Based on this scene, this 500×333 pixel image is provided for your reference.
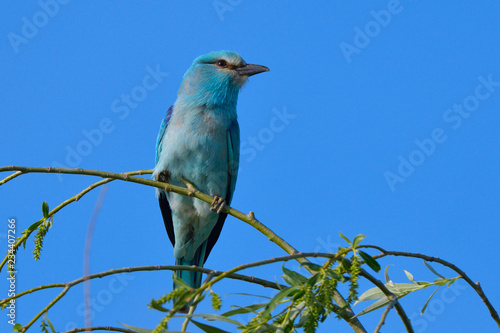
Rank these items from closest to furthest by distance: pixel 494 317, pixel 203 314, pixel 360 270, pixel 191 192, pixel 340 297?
pixel 360 270, pixel 203 314, pixel 494 317, pixel 340 297, pixel 191 192

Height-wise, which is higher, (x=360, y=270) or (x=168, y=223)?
(x=168, y=223)

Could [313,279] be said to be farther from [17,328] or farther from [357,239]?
[17,328]

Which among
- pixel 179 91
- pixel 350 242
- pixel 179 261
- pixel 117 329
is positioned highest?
pixel 179 91

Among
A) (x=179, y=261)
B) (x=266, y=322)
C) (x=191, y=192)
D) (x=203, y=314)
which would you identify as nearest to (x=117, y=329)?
(x=203, y=314)

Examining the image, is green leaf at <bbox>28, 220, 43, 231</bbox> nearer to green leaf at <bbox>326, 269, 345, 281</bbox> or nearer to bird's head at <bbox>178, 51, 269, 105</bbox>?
green leaf at <bbox>326, 269, 345, 281</bbox>

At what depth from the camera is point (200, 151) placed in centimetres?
506

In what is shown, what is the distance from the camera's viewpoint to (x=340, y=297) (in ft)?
7.98

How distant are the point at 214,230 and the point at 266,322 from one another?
3.80 meters

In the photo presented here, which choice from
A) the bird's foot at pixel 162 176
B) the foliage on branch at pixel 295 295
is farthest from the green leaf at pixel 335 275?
the bird's foot at pixel 162 176

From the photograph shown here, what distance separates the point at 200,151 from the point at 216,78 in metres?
1.02

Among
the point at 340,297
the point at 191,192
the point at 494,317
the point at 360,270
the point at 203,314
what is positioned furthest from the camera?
the point at 191,192

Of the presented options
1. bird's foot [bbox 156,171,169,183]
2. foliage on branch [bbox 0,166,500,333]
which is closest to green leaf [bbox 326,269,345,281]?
foliage on branch [bbox 0,166,500,333]

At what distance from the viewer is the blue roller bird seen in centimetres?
506

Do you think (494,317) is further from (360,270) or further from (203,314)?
(203,314)
